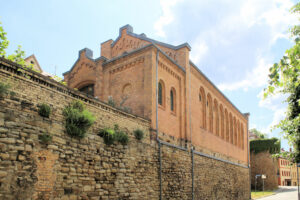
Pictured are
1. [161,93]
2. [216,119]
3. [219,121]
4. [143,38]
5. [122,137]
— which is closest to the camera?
[122,137]

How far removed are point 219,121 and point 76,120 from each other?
17.5 metres

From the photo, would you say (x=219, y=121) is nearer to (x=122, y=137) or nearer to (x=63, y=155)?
(x=122, y=137)

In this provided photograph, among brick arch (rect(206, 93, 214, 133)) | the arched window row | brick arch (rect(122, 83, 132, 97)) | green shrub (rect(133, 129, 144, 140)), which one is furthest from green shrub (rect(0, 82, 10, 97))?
brick arch (rect(206, 93, 214, 133))

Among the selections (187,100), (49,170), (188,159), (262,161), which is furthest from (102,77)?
(262,161)

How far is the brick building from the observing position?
574 inches

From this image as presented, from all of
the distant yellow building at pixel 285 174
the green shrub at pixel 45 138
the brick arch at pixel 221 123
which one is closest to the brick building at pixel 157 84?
the brick arch at pixel 221 123

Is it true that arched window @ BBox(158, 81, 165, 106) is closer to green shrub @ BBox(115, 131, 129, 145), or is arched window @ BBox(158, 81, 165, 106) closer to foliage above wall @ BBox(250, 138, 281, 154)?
green shrub @ BBox(115, 131, 129, 145)

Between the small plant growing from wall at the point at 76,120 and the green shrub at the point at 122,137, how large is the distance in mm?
1589

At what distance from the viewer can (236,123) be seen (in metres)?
30.6

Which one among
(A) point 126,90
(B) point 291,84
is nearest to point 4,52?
(A) point 126,90

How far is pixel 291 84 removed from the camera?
11578 millimetres

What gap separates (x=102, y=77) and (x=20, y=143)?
9.86 metres

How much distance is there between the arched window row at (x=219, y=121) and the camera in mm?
21391

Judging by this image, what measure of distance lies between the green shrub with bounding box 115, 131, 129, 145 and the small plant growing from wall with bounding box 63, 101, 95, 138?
1589 millimetres
